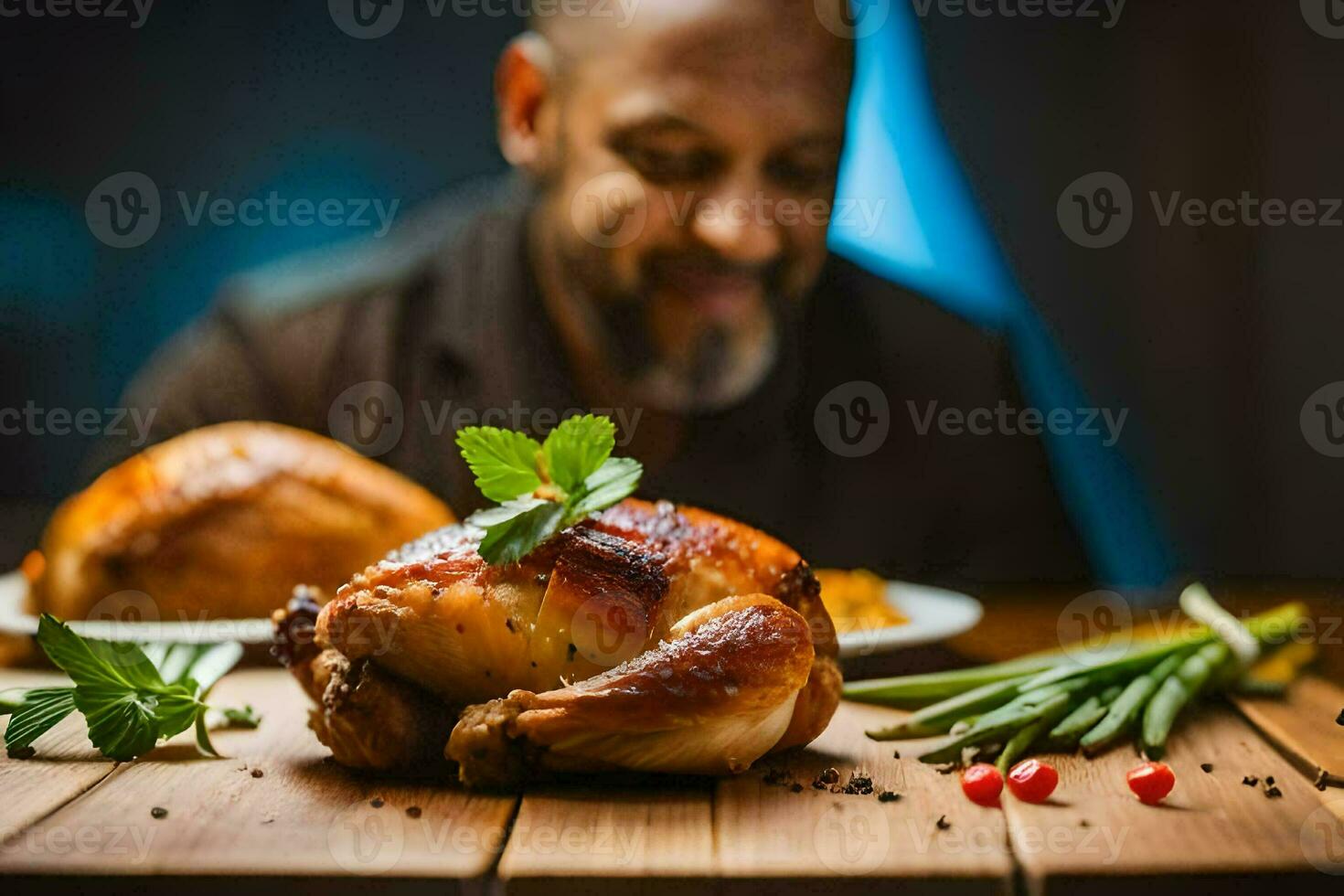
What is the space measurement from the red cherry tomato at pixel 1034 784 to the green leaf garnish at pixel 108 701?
1.36m

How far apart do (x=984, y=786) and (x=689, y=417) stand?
10.8ft

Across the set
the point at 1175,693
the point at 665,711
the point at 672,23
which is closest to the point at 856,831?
the point at 665,711

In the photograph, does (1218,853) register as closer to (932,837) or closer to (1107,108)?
(932,837)

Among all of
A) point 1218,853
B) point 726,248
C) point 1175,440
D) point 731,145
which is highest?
point 731,145

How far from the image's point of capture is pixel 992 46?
16.0ft

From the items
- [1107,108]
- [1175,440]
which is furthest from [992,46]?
[1175,440]

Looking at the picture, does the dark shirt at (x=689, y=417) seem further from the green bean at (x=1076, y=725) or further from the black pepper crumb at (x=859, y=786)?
the black pepper crumb at (x=859, y=786)

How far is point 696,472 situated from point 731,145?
131 centimetres

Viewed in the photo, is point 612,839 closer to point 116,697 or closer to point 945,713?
point 945,713

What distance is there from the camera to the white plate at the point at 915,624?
268cm

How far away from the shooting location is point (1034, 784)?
1.94m

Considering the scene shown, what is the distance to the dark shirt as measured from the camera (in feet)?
15.7

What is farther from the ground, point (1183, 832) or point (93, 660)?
point (93, 660)

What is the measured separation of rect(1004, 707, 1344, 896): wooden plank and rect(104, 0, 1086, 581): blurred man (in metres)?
2.97
